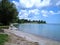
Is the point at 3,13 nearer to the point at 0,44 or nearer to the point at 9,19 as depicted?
the point at 9,19

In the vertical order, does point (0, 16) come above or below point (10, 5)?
below

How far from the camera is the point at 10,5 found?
6031 cm

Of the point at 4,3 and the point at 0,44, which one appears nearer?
the point at 0,44

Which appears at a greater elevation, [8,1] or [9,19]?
[8,1]

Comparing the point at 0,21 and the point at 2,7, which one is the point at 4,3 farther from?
the point at 0,21

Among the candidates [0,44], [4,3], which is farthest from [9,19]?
[0,44]

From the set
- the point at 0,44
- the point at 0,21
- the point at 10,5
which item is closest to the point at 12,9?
the point at 10,5

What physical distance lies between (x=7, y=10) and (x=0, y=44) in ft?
147

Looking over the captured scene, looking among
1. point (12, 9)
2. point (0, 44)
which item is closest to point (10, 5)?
point (12, 9)

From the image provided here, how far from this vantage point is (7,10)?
58812mm

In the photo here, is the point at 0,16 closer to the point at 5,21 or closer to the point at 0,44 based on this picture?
the point at 5,21

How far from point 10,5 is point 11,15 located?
363 centimetres

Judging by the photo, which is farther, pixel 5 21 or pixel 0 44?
pixel 5 21

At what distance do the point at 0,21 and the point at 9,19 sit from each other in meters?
3.23
